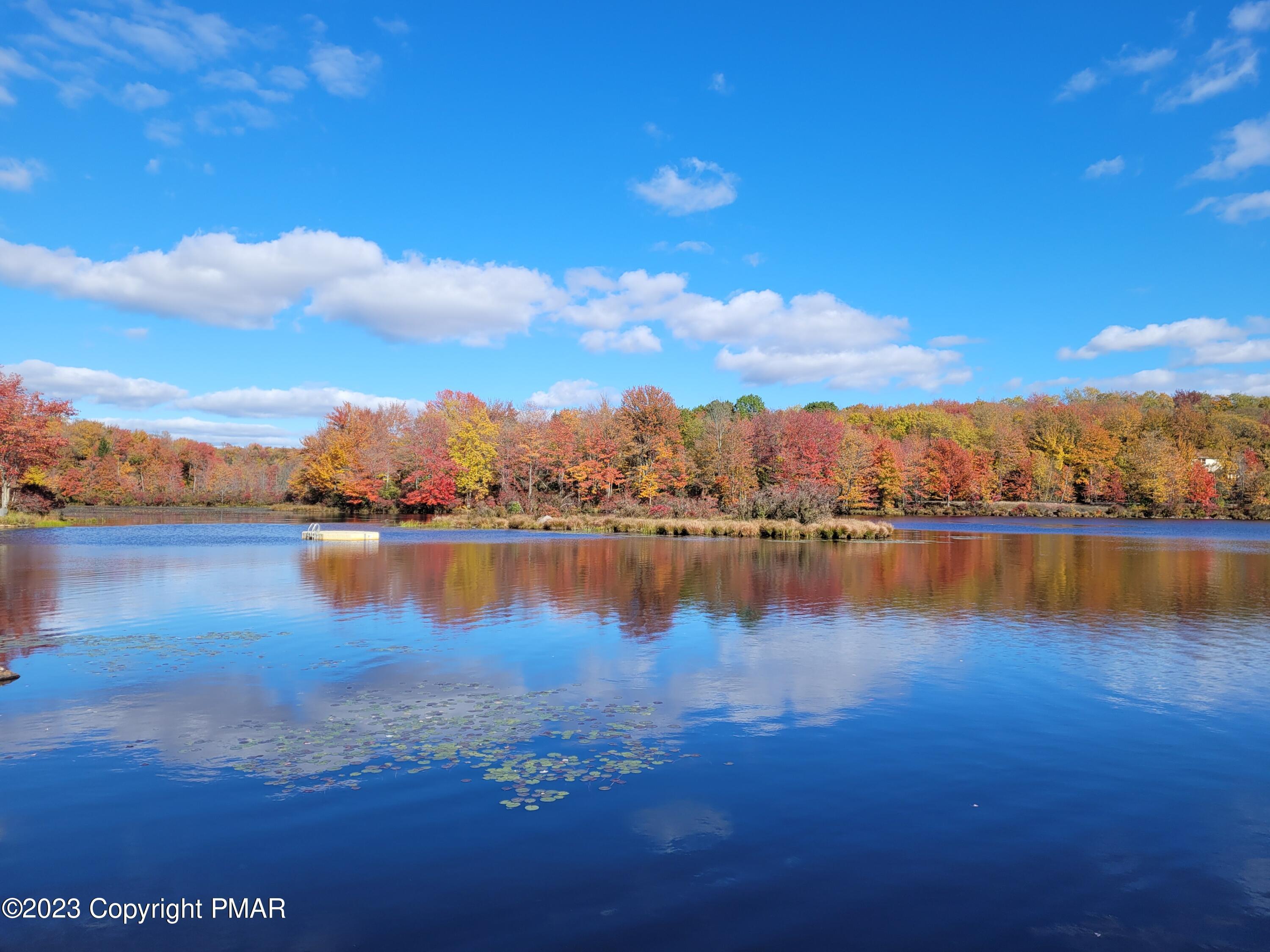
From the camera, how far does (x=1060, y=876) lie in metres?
5.60

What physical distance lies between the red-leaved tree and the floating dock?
22.1 metres

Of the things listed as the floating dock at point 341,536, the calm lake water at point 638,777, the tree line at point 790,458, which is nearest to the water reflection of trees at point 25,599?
the calm lake water at point 638,777

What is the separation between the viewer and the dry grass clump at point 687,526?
148 ft

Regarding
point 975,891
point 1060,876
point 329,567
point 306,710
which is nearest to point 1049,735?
point 1060,876

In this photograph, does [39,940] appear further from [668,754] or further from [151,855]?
[668,754]

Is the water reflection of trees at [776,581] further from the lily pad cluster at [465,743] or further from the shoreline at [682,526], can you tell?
the shoreline at [682,526]

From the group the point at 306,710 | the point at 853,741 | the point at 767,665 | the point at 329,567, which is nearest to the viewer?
the point at 853,741

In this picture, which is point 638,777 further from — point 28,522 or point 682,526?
point 28,522

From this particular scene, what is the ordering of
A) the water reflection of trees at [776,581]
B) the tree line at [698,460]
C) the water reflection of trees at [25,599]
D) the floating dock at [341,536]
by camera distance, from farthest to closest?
the tree line at [698,460], the floating dock at [341,536], the water reflection of trees at [776,581], the water reflection of trees at [25,599]

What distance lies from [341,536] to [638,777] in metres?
34.5

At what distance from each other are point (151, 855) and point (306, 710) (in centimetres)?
367

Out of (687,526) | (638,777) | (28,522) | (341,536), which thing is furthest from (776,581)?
(28,522)

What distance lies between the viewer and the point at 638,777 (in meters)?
7.29

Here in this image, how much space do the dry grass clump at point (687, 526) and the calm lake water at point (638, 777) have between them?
2811 cm
